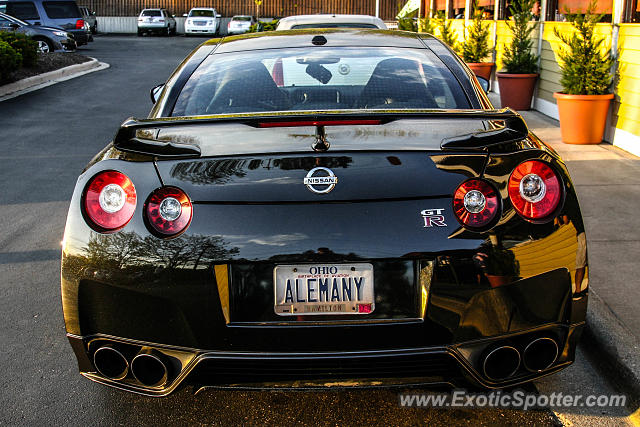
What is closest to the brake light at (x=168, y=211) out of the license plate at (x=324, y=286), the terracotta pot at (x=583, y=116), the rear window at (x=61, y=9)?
the license plate at (x=324, y=286)

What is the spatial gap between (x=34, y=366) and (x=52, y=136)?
764 centimetres

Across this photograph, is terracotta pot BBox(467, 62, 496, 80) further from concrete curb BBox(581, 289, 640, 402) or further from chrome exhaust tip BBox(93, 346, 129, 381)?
chrome exhaust tip BBox(93, 346, 129, 381)

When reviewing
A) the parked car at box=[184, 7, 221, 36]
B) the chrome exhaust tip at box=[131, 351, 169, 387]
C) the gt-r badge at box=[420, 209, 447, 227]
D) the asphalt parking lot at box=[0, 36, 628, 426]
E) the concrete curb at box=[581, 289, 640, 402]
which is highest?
the gt-r badge at box=[420, 209, 447, 227]

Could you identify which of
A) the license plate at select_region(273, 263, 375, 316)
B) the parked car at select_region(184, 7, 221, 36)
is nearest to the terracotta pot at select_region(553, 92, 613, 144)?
the license plate at select_region(273, 263, 375, 316)

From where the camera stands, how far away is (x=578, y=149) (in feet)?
29.1

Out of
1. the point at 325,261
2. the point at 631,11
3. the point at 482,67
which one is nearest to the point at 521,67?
the point at 482,67

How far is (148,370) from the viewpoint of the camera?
271cm

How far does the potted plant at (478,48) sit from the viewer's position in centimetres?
1520

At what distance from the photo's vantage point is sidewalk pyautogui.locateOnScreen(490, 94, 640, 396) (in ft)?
11.8

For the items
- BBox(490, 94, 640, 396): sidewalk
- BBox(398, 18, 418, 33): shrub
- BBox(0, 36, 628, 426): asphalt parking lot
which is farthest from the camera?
BBox(398, 18, 418, 33): shrub

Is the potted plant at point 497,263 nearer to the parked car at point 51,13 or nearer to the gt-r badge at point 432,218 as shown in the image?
the gt-r badge at point 432,218

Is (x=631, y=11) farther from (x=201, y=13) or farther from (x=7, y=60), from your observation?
(x=201, y=13)

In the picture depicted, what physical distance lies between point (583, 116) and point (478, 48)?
21.8 feet

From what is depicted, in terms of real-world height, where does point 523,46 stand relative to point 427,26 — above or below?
above
